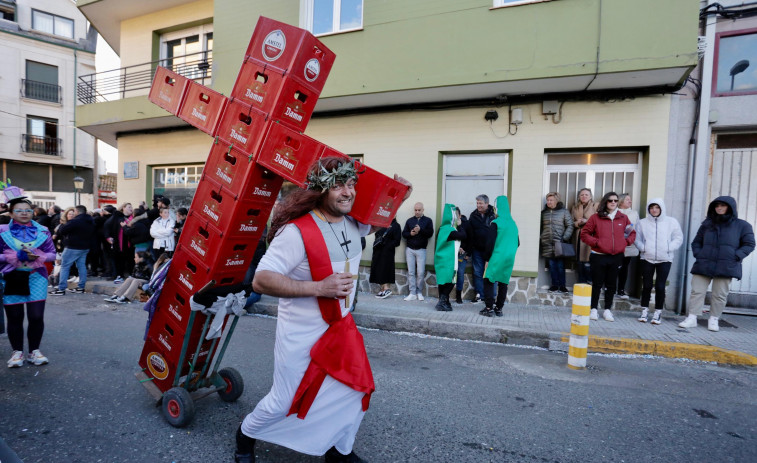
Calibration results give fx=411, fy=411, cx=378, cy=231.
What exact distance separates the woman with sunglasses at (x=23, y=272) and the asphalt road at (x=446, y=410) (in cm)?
31

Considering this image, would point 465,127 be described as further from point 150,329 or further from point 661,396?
point 150,329

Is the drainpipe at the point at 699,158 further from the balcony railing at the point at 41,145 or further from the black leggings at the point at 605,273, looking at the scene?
the balcony railing at the point at 41,145

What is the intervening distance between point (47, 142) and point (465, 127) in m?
29.1

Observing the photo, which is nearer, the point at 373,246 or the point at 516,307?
the point at 516,307

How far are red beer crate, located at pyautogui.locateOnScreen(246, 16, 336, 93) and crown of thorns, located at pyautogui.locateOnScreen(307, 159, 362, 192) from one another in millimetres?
883

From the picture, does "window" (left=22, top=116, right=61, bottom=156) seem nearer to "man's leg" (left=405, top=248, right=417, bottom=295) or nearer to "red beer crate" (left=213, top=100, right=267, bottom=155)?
"man's leg" (left=405, top=248, right=417, bottom=295)

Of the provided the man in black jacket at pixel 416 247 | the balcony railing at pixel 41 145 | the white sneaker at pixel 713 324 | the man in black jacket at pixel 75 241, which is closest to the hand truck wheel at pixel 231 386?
the man in black jacket at pixel 416 247

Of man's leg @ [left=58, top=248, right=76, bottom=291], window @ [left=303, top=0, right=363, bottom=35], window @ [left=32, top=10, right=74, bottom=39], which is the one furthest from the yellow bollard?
window @ [left=32, top=10, right=74, bottom=39]

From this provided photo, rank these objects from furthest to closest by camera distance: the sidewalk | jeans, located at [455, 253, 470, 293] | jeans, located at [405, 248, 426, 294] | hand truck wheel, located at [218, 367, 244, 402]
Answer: jeans, located at [405, 248, 426, 294]
jeans, located at [455, 253, 470, 293]
the sidewalk
hand truck wheel, located at [218, 367, 244, 402]

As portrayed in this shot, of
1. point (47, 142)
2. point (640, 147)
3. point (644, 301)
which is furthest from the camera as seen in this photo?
point (47, 142)

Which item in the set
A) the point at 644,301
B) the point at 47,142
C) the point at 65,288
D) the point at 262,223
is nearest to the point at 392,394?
the point at 262,223

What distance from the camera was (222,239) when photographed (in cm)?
290

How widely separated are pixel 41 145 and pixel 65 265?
23.3 m

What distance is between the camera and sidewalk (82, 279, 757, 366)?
5.39 m
